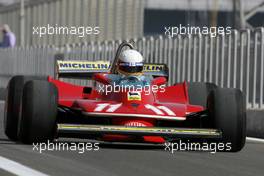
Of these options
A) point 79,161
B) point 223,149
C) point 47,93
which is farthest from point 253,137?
point 79,161

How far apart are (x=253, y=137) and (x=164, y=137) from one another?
4.55 m

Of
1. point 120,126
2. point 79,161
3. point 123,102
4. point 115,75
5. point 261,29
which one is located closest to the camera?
point 79,161

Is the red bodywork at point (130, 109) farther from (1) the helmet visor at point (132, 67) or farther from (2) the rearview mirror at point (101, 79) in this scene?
(1) the helmet visor at point (132, 67)

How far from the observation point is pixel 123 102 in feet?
44.0

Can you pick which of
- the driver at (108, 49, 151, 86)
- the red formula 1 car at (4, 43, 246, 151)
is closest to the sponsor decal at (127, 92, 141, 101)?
the red formula 1 car at (4, 43, 246, 151)

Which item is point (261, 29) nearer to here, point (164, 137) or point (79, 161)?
point (164, 137)

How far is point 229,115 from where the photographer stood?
41.5 ft

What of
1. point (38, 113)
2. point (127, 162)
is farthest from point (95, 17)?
point (127, 162)

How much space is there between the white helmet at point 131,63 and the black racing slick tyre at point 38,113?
1734 millimetres

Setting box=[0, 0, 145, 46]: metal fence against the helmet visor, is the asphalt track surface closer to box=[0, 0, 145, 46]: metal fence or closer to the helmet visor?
the helmet visor

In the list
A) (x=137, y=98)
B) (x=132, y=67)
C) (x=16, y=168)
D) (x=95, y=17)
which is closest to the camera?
(x=16, y=168)

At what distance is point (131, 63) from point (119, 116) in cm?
149

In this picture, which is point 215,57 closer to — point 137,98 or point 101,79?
point 101,79

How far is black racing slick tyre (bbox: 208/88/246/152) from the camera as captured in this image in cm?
1266
